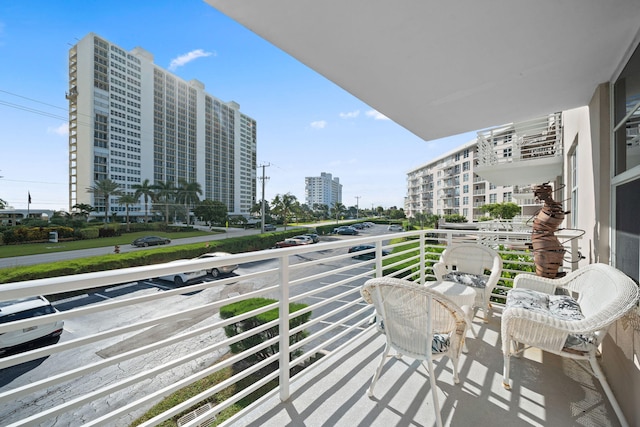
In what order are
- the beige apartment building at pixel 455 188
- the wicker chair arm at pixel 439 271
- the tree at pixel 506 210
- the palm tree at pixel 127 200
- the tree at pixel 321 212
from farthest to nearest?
the tree at pixel 321 212 → the palm tree at pixel 127 200 → the beige apartment building at pixel 455 188 → the tree at pixel 506 210 → the wicker chair arm at pixel 439 271

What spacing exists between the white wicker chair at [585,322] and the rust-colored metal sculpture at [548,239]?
53cm

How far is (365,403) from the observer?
1.64 m

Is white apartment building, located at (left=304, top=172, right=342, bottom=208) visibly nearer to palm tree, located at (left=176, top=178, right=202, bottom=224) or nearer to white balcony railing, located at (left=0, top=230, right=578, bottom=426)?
palm tree, located at (left=176, top=178, right=202, bottom=224)

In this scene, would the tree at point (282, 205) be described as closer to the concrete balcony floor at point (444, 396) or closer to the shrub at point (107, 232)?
the shrub at point (107, 232)

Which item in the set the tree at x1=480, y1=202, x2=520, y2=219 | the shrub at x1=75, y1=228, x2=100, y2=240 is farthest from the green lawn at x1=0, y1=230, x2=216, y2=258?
the tree at x1=480, y1=202, x2=520, y2=219

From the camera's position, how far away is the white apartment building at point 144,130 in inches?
1460

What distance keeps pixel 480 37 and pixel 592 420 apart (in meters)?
2.37

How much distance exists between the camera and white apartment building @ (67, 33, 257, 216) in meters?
37.1

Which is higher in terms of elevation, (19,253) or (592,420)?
(592,420)

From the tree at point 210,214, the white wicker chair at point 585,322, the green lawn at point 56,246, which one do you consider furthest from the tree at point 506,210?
the green lawn at point 56,246

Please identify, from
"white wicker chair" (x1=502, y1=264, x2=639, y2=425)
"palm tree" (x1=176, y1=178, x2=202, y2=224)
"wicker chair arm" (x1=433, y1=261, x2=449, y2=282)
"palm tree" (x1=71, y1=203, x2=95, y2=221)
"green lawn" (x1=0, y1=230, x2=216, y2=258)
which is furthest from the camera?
"palm tree" (x1=176, y1=178, x2=202, y2=224)

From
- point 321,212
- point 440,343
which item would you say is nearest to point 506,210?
point 440,343

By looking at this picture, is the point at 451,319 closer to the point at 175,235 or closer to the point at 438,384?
the point at 438,384

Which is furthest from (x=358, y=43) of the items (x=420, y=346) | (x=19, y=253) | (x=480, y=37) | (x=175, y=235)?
(x=175, y=235)
